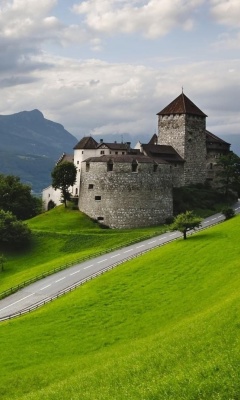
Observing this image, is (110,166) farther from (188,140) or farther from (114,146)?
(188,140)

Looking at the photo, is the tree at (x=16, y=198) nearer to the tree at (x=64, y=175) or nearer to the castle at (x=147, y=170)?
the castle at (x=147, y=170)

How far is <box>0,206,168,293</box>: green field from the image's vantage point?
2781 inches

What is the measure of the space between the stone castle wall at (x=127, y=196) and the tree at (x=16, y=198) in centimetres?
1581

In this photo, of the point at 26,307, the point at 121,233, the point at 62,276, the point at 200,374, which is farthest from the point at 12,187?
the point at 200,374

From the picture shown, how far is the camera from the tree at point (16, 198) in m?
99.2

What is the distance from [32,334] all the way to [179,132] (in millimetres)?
70106

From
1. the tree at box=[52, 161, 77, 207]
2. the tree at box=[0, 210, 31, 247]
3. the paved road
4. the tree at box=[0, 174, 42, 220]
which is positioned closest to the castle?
the tree at box=[52, 161, 77, 207]

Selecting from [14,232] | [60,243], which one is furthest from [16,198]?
[60,243]

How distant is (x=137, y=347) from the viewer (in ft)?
106

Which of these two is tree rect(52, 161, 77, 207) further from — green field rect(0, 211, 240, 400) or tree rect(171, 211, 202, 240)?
green field rect(0, 211, 240, 400)

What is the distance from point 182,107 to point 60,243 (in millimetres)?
40403

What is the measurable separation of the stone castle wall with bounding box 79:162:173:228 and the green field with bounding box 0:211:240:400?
28.0 meters

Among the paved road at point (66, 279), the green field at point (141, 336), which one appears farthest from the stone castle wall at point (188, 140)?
the green field at point (141, 336)

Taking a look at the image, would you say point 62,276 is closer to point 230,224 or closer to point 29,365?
point 230,224
